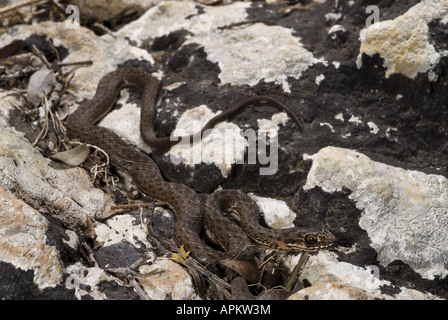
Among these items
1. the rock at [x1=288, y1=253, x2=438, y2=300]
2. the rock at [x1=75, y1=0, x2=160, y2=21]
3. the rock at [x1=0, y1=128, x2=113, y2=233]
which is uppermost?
the rock at [x1=75, y1=0, x2=160, y2=21]

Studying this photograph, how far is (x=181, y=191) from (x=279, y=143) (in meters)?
1.19

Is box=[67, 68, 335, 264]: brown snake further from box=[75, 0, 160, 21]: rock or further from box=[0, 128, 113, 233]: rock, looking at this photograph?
box=[75, 0, 160, 21]: rock

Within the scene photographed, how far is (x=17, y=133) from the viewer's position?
568 cm

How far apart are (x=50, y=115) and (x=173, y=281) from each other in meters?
2.94

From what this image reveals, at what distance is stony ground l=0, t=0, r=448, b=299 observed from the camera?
14.4 ft

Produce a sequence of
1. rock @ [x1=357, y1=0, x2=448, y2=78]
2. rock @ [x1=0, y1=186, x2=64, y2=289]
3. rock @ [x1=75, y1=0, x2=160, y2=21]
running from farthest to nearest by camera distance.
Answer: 1. rock @ [x1=75, y1=0, x2=160, y2=21]
2. rock @ [x1=357, y1=0, x2=448, y2=78]
3. rock @ [x1=0, y1=186, x2=64, y2=289]

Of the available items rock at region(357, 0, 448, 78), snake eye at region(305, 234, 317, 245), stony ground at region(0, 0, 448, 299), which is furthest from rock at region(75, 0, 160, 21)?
snake eye at region(305, 234, 317, 245)

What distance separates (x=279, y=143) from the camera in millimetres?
5539

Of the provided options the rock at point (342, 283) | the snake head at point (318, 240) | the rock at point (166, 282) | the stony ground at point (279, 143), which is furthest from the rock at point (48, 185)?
the rock at point (342, 283)

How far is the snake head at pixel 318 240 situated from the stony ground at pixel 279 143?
0.39ft

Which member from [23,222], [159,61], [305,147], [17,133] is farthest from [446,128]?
[17,133]

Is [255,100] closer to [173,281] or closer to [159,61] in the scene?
[159,61]

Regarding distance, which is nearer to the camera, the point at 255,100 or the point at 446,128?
the point at 446,128
